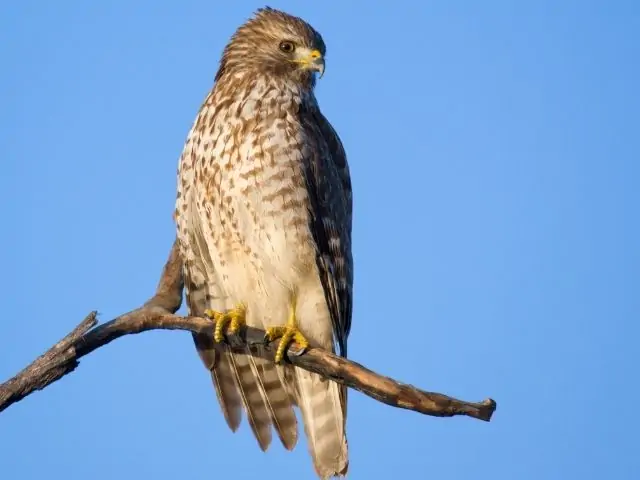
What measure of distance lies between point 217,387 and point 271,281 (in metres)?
1.06

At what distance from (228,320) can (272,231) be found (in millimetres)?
801

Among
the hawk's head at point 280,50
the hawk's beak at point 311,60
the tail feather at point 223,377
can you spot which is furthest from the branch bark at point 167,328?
the hawk's beak at point 311,60

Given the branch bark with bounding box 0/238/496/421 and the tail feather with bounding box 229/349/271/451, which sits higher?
the tail feather with bounding box 229/349/271/451

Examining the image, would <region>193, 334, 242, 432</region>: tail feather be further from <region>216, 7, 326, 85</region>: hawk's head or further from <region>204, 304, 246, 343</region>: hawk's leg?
<region>216, 7, 326, 85</region>: hawk's head

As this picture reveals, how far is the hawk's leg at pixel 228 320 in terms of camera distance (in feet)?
26.2

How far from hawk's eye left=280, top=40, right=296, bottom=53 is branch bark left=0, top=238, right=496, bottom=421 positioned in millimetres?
2242

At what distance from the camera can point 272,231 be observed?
25.4ft

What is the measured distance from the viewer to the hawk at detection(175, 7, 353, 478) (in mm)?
7746

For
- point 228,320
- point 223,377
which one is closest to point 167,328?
point 228,320

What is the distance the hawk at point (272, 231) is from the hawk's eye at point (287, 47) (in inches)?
0.4

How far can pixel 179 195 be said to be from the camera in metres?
8.23

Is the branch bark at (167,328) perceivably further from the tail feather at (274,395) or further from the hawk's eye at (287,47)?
the hawk's eye at (287,47)

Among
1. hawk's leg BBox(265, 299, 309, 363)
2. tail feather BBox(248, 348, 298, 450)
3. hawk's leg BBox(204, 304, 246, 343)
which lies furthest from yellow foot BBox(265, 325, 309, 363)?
tail feather BBox(248, 348, 298, 450)

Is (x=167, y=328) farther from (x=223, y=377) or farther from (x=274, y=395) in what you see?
(x=274, y=395)
